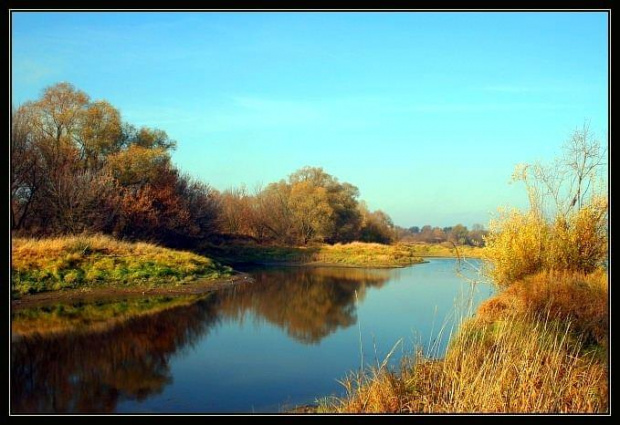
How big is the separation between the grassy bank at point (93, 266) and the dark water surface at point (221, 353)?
3085 millimetres

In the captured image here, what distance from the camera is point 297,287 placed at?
26578 millimetres

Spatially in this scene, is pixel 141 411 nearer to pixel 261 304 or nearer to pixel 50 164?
pixel 261 304

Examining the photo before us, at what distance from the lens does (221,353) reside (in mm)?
12977

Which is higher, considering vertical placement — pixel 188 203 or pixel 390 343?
pixel 188 203

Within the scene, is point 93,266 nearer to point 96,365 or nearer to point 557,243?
point 96,365

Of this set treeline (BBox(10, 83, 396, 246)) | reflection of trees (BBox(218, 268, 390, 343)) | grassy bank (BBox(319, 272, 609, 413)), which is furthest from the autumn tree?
grassy bank (BBox(319, 272, 609, 413))

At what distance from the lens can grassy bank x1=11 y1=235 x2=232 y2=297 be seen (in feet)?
62.8

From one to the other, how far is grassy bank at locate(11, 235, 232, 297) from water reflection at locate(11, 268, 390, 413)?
8.29ft

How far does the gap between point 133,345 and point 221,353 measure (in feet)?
6.95

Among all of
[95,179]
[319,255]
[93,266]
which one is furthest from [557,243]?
[319,255]

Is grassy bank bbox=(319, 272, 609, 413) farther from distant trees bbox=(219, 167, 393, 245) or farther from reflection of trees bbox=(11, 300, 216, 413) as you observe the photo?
distant trees bbox=(219, 167, 393, 245)
